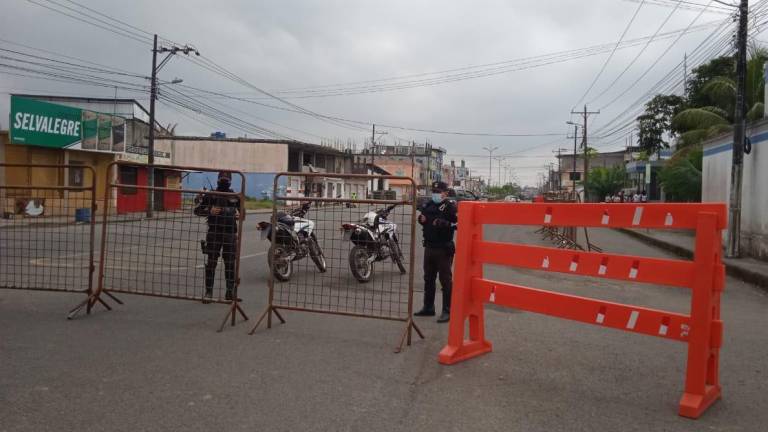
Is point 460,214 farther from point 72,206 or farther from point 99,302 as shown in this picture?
point 72,206

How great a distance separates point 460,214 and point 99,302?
4672 millimetres

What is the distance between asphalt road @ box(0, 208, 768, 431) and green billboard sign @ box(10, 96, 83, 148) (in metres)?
20.1

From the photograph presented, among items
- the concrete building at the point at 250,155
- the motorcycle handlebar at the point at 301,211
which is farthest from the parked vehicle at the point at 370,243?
the concrete building at the point at 250,155

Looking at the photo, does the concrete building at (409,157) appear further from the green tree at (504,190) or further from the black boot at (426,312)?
the black boot at (426,312)

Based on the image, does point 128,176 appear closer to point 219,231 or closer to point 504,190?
point 219,231

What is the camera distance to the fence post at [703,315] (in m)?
4.25

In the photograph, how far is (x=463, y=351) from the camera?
18.1 ft

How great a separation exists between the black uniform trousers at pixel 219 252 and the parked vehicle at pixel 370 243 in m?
1.84

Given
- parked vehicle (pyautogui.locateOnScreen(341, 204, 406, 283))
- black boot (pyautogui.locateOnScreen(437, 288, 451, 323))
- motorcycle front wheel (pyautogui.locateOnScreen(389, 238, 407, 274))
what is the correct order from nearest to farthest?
1. black boot (pyautogui.locateOnScreen(437, 288, 451, 323))
2. parked vehicle (pyautogui.locateOnScreen(341, 204, 406, 283))
3. motorcycle front wheel (pyautogui.locateOnScreen(389, 238, 407, 274))

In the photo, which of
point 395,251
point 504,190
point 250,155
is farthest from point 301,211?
point 504,190

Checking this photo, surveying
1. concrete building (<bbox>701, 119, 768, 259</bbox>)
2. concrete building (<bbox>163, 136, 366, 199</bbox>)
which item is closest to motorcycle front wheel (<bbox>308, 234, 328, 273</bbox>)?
concrete building (<bbox>701, 119, 768, 259</bbox>)

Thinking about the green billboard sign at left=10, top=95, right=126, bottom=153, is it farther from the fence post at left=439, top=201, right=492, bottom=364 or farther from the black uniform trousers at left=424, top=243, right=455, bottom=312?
the fence post at left=439, top=201, right=492, bottom=364

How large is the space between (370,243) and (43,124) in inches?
854

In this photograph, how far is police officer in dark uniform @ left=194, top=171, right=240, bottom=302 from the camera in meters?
7.79
